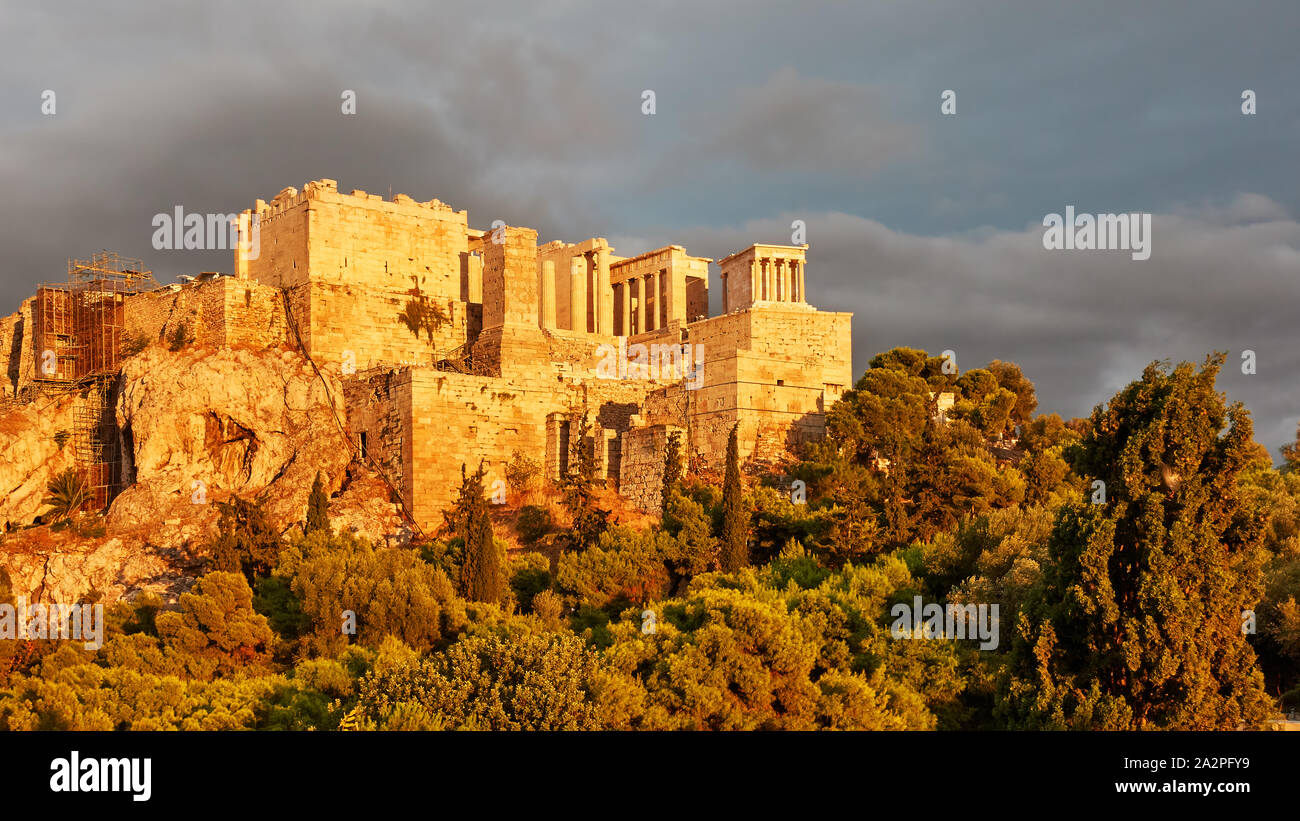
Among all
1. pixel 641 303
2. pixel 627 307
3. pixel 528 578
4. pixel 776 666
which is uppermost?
pixel 641 303

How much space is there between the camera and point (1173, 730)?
70.6 ft

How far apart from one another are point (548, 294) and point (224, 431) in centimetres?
1699

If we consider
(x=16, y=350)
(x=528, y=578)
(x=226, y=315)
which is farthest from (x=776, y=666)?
(x=16, y=350)

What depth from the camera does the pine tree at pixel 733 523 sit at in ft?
112

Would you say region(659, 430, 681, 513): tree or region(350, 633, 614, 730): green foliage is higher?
region(659, 430, 681, 513): tree

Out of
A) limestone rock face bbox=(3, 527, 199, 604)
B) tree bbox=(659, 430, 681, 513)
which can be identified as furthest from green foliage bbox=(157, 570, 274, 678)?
tree bbox=(659, 430, 681, 513)

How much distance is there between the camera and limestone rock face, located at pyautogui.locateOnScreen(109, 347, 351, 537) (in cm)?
4078

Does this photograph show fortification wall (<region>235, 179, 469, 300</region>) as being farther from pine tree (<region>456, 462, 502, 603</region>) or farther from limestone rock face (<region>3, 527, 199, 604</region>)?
pine tree (<region>456, 462, 502, 603</region>)

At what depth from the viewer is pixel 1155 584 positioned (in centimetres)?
2250

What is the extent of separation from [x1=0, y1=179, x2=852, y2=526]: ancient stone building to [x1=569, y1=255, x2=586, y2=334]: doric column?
1.11ft

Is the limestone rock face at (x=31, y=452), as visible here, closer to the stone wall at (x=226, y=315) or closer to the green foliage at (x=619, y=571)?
the stone wall at (x=226, y=315)

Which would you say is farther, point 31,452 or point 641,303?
point 641,303

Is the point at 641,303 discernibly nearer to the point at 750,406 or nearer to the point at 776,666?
the point at 750,406
